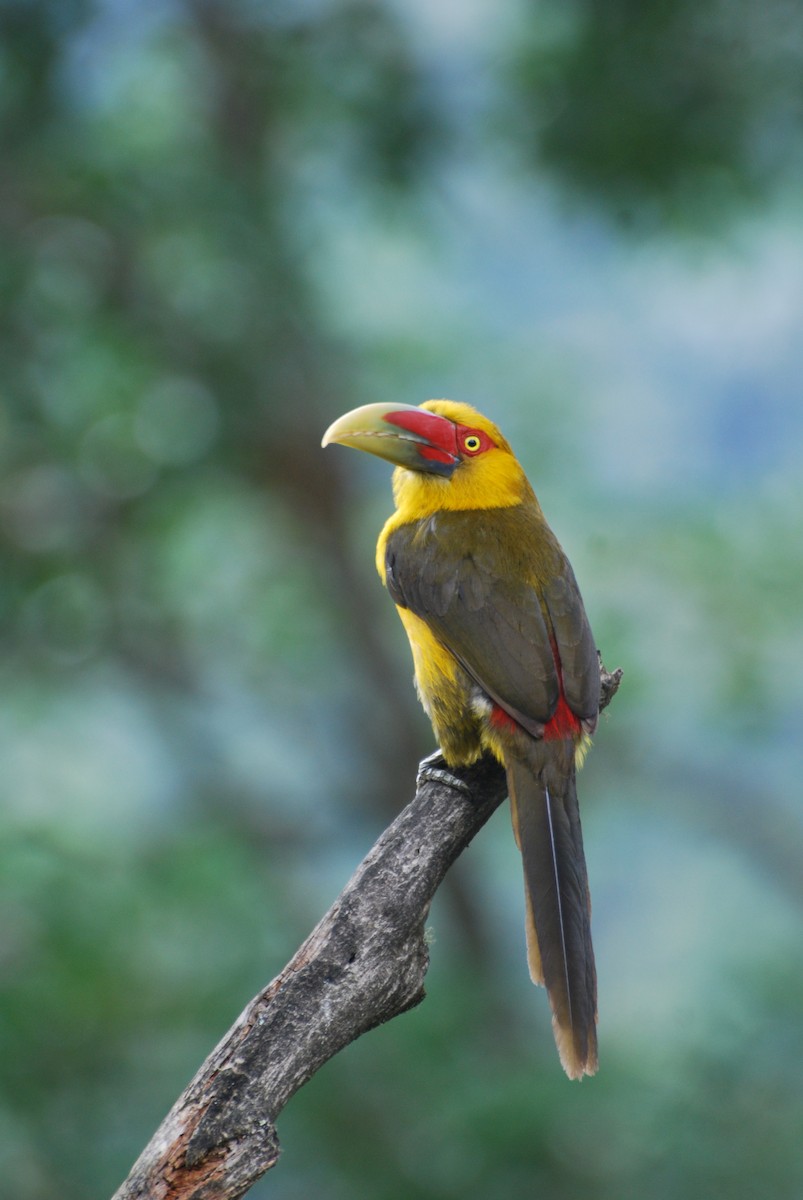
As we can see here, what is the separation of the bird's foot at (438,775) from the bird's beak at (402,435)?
0.66 meters

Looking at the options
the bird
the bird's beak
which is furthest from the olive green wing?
the bird's beak

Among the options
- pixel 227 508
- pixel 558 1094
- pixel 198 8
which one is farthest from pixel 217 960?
pixel 198 8

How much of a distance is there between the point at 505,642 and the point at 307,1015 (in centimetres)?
90

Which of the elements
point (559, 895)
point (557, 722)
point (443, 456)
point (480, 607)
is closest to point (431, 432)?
point (443, 456)

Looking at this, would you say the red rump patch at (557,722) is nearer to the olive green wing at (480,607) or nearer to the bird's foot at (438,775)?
the olive green wing at (480,607)

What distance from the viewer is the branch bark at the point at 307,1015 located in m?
1.89

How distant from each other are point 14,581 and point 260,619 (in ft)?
5.00

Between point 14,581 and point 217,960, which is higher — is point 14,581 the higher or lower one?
the higher one

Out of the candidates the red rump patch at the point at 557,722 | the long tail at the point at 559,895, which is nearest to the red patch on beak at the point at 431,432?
the red rump patch at the point at 557,722

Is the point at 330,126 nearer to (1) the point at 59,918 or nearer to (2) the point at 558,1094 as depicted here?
(1) the point at 59,918

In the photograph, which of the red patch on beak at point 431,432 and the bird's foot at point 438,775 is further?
the red patch on beak at point 431,432

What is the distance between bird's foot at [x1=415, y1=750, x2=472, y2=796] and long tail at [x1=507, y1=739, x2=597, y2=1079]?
9cm

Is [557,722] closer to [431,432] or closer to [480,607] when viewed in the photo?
[480,607]

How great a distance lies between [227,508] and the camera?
22.2ft
